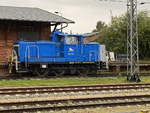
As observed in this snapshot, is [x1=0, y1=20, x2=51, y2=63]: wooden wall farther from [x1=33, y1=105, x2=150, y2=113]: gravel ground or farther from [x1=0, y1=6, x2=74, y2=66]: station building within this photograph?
[x1=33, y1=105, x2=150, y2=113]: gravel ground

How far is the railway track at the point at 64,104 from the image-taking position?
11846 millimetres

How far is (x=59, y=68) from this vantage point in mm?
28672

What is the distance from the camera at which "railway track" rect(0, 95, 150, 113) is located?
11846 millimetres

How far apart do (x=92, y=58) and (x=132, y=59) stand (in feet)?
21.1

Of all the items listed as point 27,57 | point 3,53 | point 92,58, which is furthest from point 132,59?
point 3,53

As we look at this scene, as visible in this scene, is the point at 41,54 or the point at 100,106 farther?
the point at 41,54

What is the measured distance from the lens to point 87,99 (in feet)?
45.7

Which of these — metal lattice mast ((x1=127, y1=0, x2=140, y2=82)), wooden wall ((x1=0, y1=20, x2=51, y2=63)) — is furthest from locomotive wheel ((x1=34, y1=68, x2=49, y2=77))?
metal lattice mast ((x1=127, y1=0, x2=140, y2=82))

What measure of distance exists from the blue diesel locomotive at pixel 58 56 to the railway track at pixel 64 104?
14.2 metres

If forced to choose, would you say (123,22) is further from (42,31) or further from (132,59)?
(132,59)

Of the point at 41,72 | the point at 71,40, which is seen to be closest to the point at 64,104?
the point at 41,72

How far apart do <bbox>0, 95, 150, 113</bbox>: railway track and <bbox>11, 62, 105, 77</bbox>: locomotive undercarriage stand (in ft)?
46.6

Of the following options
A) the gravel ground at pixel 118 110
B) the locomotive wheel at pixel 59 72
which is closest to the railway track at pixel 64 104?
the gravel ground at pixel 118 110

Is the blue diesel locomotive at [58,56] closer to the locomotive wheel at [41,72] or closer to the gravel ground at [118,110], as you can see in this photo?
the locomotive wheel at [41,72]
